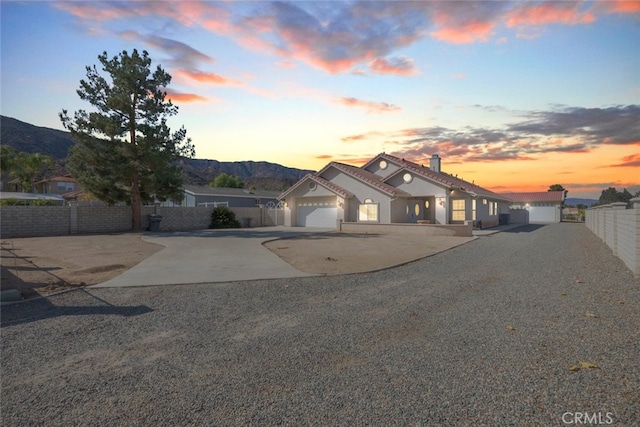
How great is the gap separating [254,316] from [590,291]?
23.0ft

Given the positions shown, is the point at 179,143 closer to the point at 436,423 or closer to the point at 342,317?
the point at 342,317

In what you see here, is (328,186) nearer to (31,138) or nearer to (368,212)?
(368,212)

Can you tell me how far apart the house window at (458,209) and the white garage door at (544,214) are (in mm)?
24000

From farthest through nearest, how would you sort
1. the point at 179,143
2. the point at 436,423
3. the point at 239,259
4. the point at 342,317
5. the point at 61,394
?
the point at 179,143 < the point at 239,259 < the point at 342,317 < the point at 61,394 < the point at 436,423

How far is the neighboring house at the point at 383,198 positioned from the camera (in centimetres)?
2881

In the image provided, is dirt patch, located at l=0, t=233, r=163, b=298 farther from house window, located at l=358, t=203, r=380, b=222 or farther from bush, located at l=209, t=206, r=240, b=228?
house window, located at l=358, t=203, r=380, b=222

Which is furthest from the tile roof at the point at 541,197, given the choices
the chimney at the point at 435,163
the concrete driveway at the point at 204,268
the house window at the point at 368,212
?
the concrete driveway at the point at 204,268

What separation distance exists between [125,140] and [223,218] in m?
10.1

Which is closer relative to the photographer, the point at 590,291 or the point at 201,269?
the point at 590,291

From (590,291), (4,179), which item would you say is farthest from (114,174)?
(4,179)

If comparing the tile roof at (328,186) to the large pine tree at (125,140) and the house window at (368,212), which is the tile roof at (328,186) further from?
the large pine tree at (125,140)

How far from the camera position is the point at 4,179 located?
2968 inches

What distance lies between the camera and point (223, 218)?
Answer: 32.5 meters

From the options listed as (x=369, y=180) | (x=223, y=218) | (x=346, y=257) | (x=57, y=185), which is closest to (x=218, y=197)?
(x=223, y=218)
